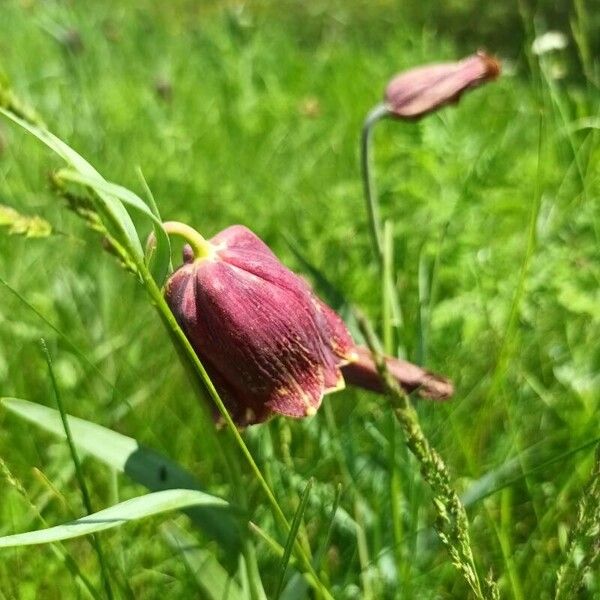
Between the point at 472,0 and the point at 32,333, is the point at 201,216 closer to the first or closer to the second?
the point at 32,333

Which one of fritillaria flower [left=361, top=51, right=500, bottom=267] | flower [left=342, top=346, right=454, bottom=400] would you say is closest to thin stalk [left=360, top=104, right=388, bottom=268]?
fritillaria flower [left=361, top=51, right=500, bottom=267]

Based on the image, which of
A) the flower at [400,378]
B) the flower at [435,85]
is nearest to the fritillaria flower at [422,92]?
the flower at [435,85]

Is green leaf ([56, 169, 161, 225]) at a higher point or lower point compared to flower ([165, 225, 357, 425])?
higher

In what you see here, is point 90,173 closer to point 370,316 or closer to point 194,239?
point 194,239

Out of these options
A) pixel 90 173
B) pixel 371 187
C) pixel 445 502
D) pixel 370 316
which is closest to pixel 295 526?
pixel 445 502

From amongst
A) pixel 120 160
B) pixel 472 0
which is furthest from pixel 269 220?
pixel 472 0

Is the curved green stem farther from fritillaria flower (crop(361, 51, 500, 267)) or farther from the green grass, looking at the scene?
fritillaria flower (crop(361, 51, 500, 267))

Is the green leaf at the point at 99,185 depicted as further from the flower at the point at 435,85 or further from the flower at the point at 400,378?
the flower at the point at 435,85
